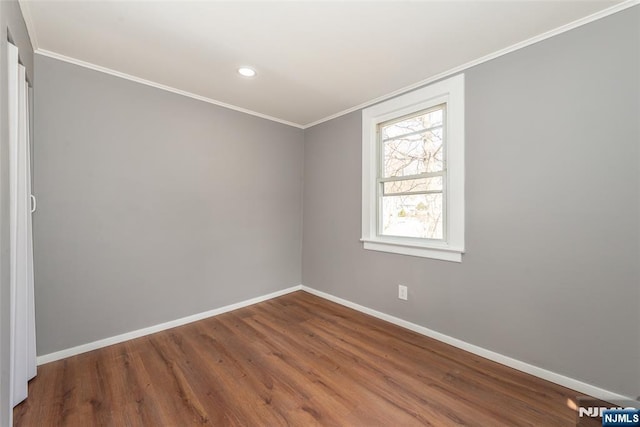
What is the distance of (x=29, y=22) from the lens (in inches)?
69.4

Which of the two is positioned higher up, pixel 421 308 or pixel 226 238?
pixel 226 238

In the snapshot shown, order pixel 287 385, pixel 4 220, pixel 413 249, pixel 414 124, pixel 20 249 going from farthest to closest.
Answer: pixel 414 124, pixel 413 249, pixel 287 385, pixel 20 249, pixel 4 220

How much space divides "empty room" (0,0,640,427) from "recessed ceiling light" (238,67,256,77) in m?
0.05

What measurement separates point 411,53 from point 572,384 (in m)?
Answer: 2.69

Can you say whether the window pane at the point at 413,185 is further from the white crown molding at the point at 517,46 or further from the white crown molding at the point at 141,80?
the white crown molding at the point at 141,80

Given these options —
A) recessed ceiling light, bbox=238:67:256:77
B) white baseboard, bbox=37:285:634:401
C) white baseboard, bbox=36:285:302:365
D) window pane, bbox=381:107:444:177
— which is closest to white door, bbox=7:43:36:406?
white baseboard, bbox=36:285:302:365

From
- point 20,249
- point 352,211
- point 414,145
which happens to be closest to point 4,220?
point 20,249

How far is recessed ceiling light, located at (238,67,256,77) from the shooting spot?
236 centimetres

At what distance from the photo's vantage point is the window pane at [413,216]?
2.61 metres

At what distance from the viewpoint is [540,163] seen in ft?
6.34

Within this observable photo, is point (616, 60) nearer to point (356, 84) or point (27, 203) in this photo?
point (356, 84)

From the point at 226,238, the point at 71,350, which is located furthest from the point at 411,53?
the point at 71,350

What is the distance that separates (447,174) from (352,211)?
121cm

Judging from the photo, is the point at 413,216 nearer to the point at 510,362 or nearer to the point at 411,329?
the point at 411,329
